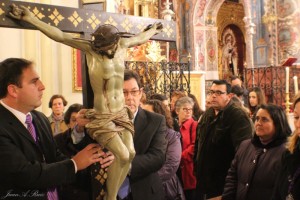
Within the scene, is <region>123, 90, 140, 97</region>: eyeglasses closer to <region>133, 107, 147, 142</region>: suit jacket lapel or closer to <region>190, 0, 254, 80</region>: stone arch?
<region>133, 107, 147, 142</region>: suit jacket lapel

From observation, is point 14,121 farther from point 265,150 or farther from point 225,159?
point 225,159

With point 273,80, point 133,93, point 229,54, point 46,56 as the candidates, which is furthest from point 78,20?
point 229,54

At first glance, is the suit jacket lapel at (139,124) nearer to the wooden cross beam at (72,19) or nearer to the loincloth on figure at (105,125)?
the loincloth on figure at (105,125)

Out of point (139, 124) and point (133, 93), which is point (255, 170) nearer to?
point (139, 124)

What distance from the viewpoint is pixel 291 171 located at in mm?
2783

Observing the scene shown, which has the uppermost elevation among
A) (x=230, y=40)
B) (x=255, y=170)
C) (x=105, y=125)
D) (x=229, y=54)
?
(x=230, y=40)

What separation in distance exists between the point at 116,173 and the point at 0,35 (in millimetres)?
3440

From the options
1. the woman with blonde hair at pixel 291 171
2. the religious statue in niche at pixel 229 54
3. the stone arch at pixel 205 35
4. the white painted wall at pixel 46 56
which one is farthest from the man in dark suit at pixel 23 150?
the religious statue in niche at pixel 229 54

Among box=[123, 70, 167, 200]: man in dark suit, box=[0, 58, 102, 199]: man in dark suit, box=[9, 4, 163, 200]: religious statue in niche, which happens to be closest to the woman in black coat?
box=[123, 70, 167, 200]: man in dark suit

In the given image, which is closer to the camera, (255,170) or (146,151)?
(146,151)

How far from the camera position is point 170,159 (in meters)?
3.94

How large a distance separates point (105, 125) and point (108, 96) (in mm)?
170

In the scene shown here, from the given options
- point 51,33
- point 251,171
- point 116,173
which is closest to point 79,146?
point 116,173

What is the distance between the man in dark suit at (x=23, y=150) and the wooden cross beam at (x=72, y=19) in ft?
1.18
